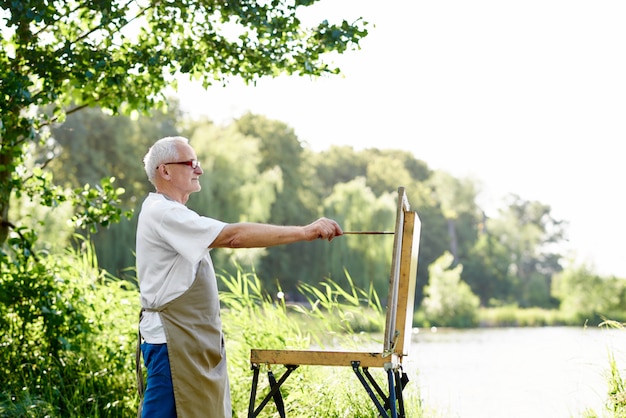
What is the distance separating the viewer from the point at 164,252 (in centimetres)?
269

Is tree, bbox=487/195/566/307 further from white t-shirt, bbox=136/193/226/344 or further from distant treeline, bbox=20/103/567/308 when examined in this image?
white t-shirt, bbox=136/193/226/344

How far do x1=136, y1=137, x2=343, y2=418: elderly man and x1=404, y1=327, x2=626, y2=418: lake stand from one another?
1177 millimetres

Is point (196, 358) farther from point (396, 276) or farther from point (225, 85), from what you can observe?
point (225, 85)

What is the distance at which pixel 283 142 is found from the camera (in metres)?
32.0

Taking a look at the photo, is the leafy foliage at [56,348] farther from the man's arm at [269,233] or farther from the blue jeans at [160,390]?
the man's arm at [269,233]

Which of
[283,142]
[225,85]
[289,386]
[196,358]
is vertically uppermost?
[283,142]

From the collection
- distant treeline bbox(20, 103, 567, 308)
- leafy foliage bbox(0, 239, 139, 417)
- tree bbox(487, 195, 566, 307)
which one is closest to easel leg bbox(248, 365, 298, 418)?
leafy foliage bbox(0, 239, 139, 417)

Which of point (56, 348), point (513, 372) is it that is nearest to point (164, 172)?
point (56, 348)

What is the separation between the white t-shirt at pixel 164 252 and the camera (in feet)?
8.47

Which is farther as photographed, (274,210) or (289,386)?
(274,210)

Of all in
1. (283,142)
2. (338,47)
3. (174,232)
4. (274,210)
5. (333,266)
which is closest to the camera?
(174,232)

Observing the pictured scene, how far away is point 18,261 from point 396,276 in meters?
2.68

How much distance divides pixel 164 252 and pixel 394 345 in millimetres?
883

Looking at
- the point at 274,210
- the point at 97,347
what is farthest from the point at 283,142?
the point at 97,347
